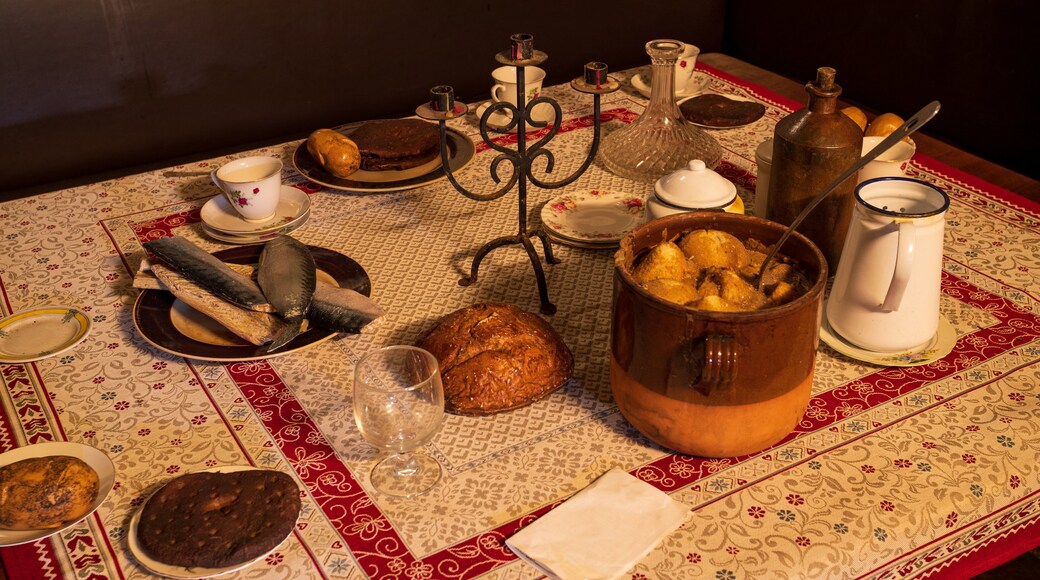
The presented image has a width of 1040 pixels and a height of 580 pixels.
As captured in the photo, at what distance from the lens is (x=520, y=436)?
3.45 ft

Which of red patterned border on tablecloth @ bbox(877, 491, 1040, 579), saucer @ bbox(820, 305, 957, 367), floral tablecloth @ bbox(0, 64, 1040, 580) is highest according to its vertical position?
saucer @ bbox(820, 305, 957, 367)

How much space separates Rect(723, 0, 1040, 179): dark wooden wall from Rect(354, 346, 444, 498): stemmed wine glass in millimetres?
2010

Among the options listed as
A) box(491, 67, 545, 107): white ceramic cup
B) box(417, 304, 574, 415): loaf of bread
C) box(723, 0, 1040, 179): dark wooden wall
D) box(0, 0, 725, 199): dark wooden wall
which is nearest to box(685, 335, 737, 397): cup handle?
box(417, 304, 574, 415): loaf of bread

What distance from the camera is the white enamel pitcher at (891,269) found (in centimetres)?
107

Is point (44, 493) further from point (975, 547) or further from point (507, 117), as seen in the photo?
point (507, 117)

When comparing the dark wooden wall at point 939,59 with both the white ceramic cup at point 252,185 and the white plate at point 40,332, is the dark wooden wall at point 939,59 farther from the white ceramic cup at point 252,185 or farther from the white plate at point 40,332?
the white plate at point 40,332

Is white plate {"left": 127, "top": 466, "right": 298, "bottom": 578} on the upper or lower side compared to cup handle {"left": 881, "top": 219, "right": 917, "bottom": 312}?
lower

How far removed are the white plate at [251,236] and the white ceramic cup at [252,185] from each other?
0.05 meters

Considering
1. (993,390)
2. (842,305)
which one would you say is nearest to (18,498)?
(842,305)

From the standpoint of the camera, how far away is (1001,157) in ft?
8.05

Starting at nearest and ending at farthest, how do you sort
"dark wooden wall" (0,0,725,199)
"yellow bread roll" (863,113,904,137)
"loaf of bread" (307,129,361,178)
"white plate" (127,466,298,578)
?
"white plate" (127,466,298,578), "yellow bread roll" (863,113,904,137), "loaf of bread" (307,129,361,178), "dark wooden wall" (0,0,725,199)

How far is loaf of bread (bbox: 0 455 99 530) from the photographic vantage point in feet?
3.03

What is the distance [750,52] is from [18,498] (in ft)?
9.00

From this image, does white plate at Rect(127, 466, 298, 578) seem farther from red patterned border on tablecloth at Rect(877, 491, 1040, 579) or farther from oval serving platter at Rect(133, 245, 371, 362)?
red patterned border on tablecloth at Rect(877, 491, 1040, 579)
